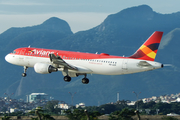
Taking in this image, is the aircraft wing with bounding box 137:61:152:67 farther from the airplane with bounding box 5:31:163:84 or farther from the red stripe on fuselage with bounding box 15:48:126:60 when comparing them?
the red stripe on fuselage with bounding box 15:48:126:60

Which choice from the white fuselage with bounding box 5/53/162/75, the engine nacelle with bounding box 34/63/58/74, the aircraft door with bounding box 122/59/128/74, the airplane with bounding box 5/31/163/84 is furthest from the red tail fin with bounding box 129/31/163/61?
the engine nacelle with bounding box 34/63/58/74

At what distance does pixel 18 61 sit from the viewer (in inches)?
3553

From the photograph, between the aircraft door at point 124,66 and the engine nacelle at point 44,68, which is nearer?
the aircraft door at point 124,66

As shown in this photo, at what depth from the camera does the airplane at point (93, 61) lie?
81062mm

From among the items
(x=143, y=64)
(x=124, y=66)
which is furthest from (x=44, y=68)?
(x=143, y=64)

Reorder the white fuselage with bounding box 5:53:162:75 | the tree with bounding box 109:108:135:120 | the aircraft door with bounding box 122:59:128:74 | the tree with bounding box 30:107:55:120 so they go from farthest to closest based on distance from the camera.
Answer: the tree with bounding box 109:108:135:120 → the aircraft door with bounding box 122:59:128:74 → the white fuselage with bounding box 5:53:162:75 → the tree with bounding box 30:107:55:120

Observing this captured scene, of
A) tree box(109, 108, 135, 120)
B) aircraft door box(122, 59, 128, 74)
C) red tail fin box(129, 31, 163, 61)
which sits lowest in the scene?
tree box(109, 108, 135, 120)

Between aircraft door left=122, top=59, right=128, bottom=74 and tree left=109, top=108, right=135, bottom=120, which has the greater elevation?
aircraft door left=122, top=59, right=128, bottom=74

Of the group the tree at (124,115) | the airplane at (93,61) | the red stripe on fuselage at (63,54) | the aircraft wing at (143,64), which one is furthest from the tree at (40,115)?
the tree at (124,115)

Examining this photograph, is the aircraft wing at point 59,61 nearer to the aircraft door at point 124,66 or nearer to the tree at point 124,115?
the aircraft door at point 124,66

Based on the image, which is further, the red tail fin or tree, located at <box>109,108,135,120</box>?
tree, located at <box>109,108,135,120</box>

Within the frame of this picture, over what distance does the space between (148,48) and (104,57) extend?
8.41m

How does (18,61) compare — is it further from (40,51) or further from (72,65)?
(72,65)

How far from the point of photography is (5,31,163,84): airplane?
81062 millimetres
